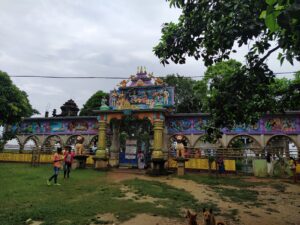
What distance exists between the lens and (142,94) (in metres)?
21.3

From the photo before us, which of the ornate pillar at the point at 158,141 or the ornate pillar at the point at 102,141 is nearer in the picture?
the ornate pillar at the point at 158,141

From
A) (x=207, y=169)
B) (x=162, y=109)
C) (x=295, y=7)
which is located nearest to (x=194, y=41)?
(x=295, y=7)

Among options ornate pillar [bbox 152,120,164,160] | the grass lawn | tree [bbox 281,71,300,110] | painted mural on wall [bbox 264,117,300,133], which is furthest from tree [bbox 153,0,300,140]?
painted mural on wall [bbox 264,117,300,133]

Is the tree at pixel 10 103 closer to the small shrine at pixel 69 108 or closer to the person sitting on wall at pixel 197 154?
the small shrine at pixel 69 108

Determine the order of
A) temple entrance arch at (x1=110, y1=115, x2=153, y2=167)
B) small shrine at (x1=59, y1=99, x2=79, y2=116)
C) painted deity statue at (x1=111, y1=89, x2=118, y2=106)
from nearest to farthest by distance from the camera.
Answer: painted deity statue at (x1=111, y1=89, x2=118, y2=106) → temple entrance arch at (x1=110, y1=115, x2=153, y2=167) → small shrine at (x1=59, y1=99, x2=79, y2=116)

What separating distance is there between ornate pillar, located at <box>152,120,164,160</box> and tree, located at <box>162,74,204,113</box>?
597 inches

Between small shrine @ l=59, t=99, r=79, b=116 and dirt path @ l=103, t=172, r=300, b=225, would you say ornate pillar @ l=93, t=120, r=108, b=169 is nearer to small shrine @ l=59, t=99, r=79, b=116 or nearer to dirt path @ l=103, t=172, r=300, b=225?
dirt path @ l=103, t=172, r=300, b=225

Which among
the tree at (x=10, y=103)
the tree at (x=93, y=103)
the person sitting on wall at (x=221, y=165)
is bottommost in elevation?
the person sitting on wall at (x=221, y=165)

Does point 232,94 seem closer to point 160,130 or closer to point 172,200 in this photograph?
point 172,200

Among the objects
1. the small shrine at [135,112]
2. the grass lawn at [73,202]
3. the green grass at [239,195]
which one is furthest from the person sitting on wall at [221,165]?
the grass lawn at [73,202]

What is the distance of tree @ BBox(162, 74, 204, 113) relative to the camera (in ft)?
114

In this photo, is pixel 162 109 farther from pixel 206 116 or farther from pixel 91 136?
pixel 91 136

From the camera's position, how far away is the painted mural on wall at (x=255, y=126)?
66.7 feet

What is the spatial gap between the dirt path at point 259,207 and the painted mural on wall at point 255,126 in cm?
658
